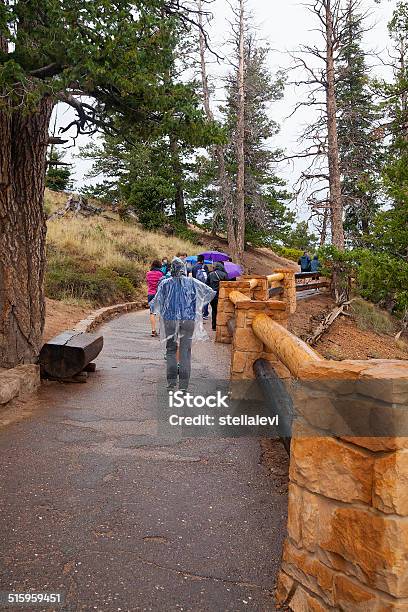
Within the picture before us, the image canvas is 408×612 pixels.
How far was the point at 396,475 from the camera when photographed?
6.85 feet

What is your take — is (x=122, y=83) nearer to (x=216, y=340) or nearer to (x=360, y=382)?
(x=360, y=382)

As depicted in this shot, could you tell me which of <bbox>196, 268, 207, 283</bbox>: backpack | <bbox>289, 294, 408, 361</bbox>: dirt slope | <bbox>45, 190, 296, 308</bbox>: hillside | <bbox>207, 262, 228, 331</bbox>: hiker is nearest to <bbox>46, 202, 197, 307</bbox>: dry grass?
<bbox>45, 190, 296, 308</bbox>: hillside

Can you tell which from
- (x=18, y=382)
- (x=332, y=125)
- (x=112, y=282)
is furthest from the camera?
(x=332, y=125)

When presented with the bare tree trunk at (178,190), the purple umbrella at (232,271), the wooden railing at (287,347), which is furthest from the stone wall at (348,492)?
the bare tree trunk at (178,190)

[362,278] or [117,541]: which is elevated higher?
[362,278]

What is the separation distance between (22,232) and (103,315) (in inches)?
279

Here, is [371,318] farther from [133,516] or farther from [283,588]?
[283,588]

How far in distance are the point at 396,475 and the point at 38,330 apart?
19.4 ft

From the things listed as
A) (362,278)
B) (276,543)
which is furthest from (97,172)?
(276,543)

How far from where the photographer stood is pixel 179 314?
6.62 m

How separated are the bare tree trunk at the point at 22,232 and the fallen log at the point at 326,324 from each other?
25.5 feet

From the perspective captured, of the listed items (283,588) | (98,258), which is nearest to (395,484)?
(283,588)

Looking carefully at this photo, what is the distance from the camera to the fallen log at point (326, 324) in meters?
13.4

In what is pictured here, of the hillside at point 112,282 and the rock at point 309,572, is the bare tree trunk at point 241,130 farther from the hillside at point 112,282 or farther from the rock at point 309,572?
the rock at point 309,572
